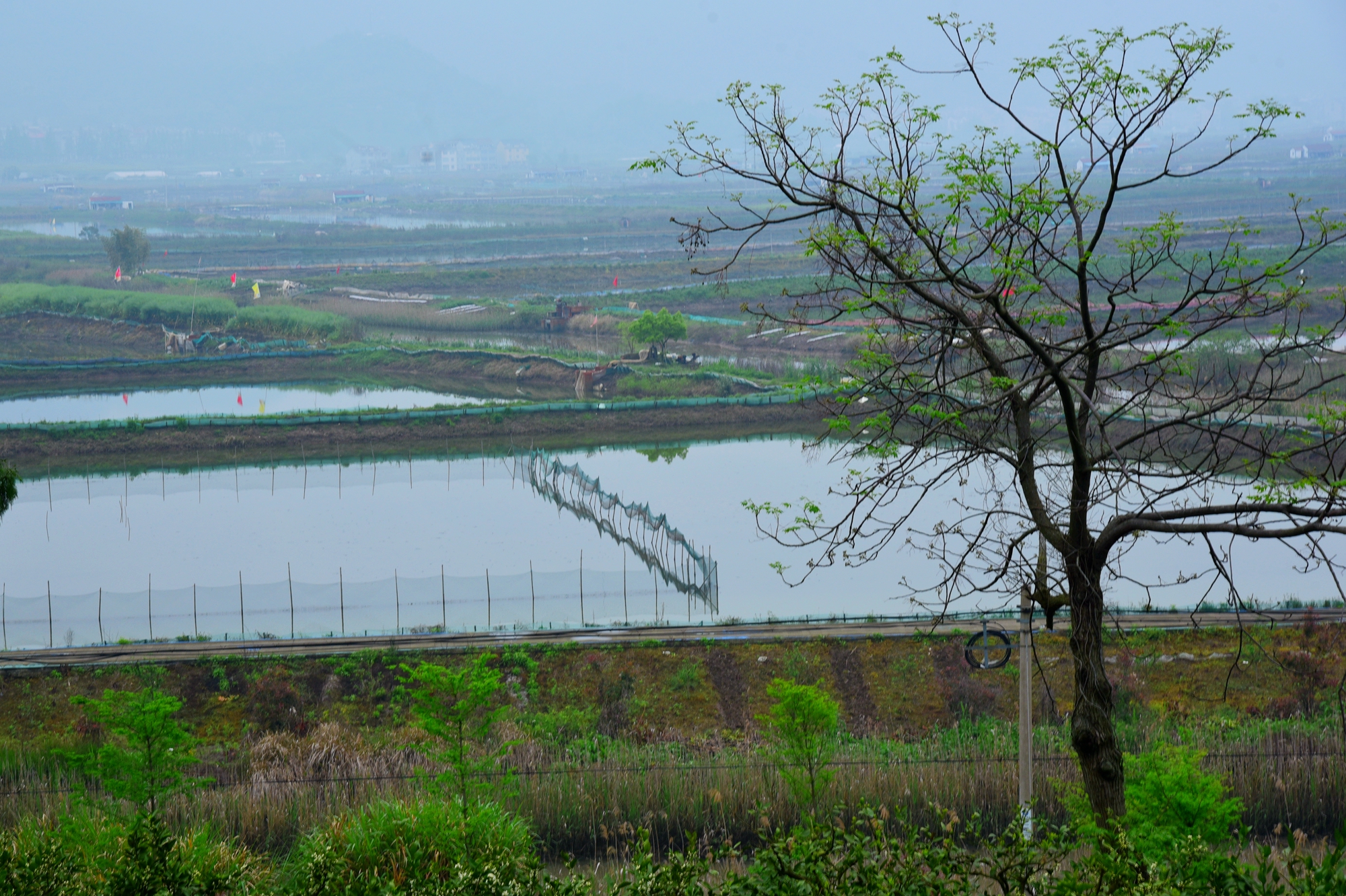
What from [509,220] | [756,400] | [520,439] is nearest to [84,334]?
[520,439]

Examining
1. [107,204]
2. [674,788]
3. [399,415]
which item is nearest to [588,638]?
[674,788]

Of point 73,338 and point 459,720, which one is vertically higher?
point 73,338

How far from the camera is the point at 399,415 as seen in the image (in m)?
41.7

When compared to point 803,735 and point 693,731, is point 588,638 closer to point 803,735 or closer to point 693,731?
point 693,731

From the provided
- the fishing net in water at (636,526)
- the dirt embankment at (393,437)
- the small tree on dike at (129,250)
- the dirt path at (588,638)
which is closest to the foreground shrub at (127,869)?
the dirt path at (588,638)

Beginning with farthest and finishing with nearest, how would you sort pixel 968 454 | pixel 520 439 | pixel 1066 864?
1. pixel 520 439
2. pixel 1066 864
3. pixel 968 454

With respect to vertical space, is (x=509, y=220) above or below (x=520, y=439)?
above

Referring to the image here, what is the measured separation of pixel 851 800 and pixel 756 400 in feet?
97.5

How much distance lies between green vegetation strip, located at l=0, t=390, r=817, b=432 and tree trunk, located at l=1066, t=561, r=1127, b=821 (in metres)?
29.7

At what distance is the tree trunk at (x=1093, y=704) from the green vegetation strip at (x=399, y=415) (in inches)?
1168

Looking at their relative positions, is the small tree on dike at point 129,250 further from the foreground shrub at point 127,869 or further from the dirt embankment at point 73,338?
the foreground shrub at point 127,869

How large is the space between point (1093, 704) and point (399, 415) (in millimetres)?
34589

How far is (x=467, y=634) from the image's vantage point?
73.4 feet

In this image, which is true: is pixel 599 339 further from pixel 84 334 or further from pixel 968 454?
pixel 968 454
